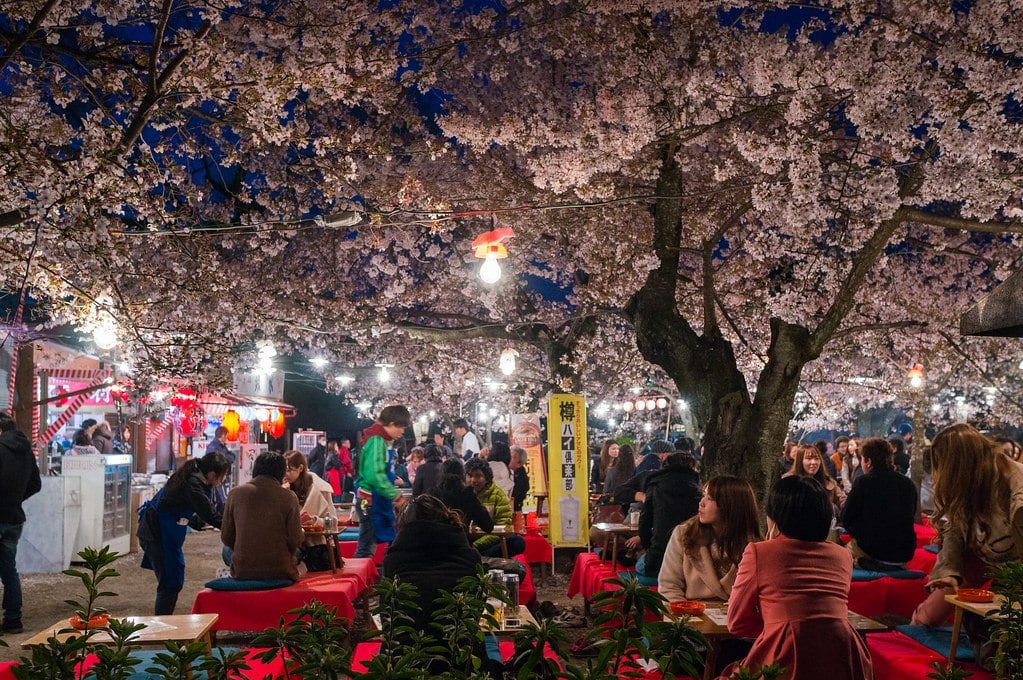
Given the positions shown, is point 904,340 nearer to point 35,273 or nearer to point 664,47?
point 664,47

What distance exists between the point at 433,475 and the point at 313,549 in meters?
2.03

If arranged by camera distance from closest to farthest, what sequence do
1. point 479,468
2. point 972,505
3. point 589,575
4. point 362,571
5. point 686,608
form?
1. point 686,608
2. point 972,505
3. point 362,571
4. point 589,575
5. point 479,468

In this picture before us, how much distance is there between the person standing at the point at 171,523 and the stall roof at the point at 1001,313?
7.13m

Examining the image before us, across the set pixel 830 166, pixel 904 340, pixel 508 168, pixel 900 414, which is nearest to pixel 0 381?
pixel 508 168

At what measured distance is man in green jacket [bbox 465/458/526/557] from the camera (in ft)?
33.3

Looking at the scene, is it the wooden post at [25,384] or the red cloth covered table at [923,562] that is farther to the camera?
the wooden post at [25,384]

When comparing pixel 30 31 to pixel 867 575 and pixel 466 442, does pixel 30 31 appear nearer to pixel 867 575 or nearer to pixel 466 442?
pixel 867 575

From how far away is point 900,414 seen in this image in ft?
138

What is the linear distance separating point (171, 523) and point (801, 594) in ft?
21.5

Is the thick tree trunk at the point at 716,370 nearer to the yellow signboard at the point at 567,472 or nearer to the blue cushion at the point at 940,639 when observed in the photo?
the yellow signboard at the point at 567,472

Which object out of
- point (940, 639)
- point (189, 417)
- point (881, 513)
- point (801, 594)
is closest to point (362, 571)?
point (881, 513)

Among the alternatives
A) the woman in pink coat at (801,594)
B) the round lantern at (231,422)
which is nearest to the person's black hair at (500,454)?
the round lantern at (231,422)

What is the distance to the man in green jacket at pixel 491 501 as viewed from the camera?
399 inches

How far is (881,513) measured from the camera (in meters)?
8.58
